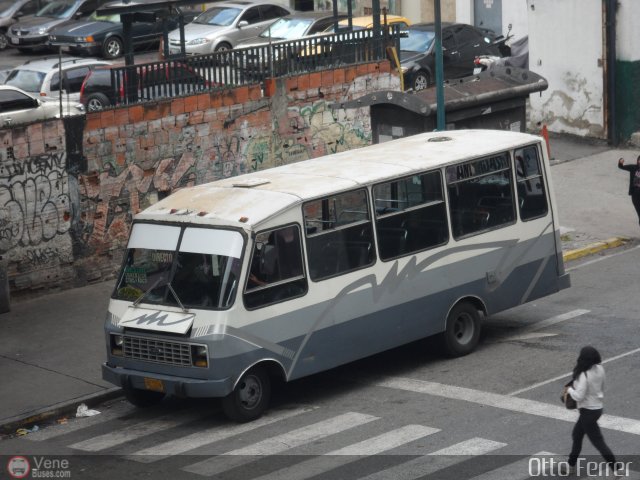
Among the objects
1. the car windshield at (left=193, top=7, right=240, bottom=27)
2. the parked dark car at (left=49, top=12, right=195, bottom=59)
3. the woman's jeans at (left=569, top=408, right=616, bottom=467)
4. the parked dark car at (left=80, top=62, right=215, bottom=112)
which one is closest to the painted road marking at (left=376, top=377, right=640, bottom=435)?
the woman's jeans at (left=569, top=408, right=616, bottom=467)

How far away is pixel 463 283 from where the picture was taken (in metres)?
14.8

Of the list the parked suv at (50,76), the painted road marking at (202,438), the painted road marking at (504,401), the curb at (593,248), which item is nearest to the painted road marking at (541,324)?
the painted road marking at (504,401)

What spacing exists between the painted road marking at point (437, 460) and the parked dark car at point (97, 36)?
2663 centimetres

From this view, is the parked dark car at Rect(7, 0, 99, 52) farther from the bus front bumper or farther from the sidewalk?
the bus front bumper

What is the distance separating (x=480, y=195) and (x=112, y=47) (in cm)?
2436

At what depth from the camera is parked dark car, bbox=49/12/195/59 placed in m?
36.8

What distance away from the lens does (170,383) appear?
12.8 metres

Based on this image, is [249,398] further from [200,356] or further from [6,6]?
[6,6]

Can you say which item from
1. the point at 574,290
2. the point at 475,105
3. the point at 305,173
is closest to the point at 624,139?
the point at 475,105

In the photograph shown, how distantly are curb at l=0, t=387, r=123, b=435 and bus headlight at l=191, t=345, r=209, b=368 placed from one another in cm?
207

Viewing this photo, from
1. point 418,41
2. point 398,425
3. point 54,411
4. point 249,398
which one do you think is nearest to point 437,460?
point 398,425

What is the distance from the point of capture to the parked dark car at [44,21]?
125ft

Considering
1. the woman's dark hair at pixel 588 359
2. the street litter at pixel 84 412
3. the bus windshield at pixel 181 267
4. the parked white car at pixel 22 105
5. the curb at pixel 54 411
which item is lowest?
the street litter at pixel 84 412

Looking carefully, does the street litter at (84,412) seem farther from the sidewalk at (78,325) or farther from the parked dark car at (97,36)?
the parked dark car at (97,36)
